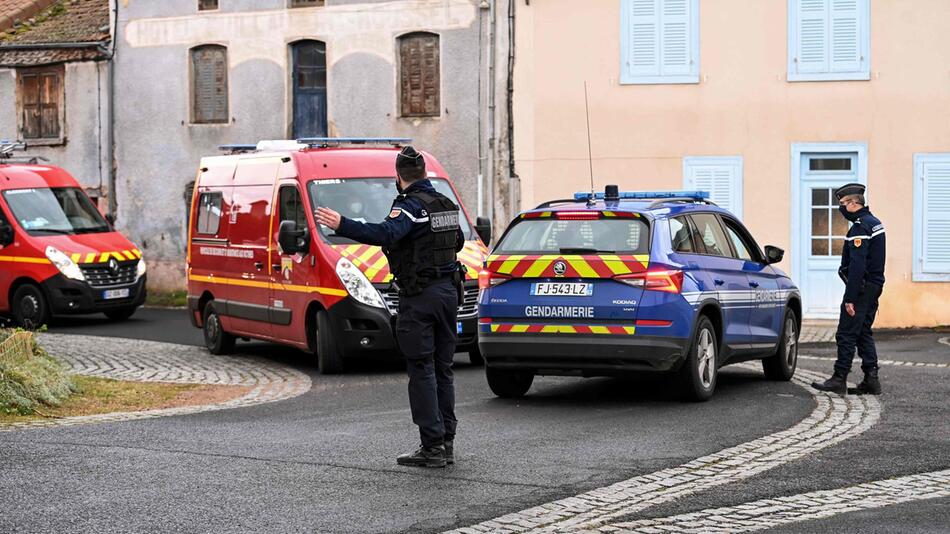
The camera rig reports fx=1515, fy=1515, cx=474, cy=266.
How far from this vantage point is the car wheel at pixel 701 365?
39.3 ft

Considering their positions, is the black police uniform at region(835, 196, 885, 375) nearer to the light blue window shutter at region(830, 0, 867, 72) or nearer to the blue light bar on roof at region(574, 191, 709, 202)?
the blue light bar on roof at region(574, 191, 709, 202)

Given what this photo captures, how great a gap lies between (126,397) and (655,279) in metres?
4.88

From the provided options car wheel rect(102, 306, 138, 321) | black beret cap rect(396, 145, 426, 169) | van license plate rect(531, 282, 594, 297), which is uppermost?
black beret cap rect(396, 145, 426, 169)

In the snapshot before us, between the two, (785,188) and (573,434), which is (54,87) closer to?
(785,188)

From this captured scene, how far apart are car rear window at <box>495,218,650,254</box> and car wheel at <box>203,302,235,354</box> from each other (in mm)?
6611

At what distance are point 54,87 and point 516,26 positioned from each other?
1056 cm

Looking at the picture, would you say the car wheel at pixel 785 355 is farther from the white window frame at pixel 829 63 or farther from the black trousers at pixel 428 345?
the white window frame at pixel 829 63

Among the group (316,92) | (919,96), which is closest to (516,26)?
(316,92)

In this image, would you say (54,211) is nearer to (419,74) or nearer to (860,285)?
(419,74)

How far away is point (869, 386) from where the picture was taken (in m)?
13.0

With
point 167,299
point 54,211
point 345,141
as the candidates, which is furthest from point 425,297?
point 167,299

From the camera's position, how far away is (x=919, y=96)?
79.2 ft

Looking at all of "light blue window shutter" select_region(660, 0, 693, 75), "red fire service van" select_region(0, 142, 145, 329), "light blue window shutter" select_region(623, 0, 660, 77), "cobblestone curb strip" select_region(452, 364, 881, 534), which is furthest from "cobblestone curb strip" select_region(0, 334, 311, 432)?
"light blue window shutter" select_region(660, 0, 693, 75)

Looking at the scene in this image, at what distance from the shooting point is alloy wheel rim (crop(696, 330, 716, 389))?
478 inches
